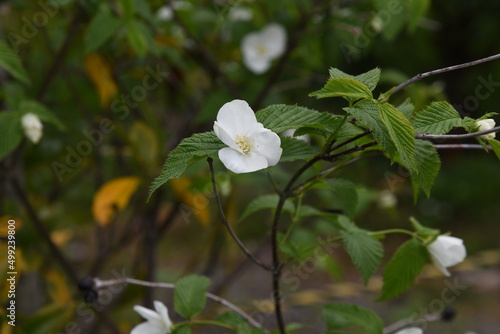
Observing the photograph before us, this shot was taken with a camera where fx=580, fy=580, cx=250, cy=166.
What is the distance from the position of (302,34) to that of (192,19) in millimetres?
377

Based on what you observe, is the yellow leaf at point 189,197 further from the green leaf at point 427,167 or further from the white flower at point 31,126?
the green leaf at point 427,167

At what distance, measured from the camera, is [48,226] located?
167 cm

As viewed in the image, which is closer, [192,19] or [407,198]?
[192,19]

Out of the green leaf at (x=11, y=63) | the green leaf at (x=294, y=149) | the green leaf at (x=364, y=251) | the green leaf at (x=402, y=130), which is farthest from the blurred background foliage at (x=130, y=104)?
the green leaf at (x=402, y=130)

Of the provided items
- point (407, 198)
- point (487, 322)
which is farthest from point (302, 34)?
point (407, 198)

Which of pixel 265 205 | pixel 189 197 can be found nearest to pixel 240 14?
pixel 189 197

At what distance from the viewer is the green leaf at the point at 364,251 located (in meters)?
0.84

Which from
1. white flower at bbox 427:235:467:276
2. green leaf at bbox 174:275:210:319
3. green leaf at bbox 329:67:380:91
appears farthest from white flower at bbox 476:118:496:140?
green leaf at bbox 174:275:210:319

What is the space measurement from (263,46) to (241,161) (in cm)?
116

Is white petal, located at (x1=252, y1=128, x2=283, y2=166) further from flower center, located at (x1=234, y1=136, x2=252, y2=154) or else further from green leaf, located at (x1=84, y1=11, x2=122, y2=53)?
green leaf, located at (x1=84, y1=11, x2=122, y2=53)

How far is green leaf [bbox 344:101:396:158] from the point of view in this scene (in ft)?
2.16

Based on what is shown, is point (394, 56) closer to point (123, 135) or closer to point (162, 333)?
point (123, 135)

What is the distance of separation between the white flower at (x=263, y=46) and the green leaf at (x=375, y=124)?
1142 millimetres

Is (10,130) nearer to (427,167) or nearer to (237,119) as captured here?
(237,119)
